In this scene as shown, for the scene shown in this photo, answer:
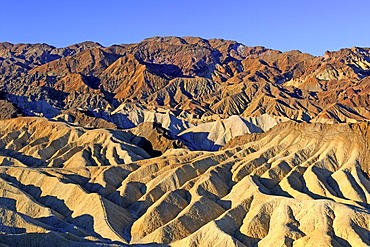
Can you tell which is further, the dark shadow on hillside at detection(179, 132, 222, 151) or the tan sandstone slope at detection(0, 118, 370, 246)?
the dark shadow on hillside at detection(179, 132, 222, 151)

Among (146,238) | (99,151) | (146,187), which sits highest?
(99,151)

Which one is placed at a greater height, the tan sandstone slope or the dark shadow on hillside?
the dark shadow on hillside

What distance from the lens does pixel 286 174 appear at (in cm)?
8812

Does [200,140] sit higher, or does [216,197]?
[200,140]

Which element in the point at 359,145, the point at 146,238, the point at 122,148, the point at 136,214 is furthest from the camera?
the point at 122,148

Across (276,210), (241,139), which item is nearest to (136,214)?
(276,210)

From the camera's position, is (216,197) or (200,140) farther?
(200,140)

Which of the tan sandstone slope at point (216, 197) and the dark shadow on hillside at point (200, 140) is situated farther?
the dark shadow on hillside at point (200, 140)

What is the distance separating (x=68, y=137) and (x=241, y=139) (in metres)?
38.8

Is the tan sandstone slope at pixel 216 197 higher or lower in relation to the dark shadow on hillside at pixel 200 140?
lower

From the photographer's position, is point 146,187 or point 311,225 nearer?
point 311,225

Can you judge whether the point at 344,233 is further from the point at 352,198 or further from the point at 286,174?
the point at 286,174

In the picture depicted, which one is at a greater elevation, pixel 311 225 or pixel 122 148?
pixel 122 148

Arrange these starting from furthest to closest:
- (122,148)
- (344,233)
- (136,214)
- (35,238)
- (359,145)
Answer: (122,148)
(359,145)
(136,214)
(344,233)
(35,238)
